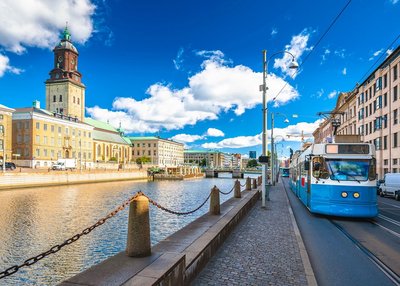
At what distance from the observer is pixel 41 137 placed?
77875 mm

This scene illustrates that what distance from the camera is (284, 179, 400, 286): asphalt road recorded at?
21.3ft

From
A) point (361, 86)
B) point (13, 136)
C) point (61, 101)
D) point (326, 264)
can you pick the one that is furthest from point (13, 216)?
point (61, 101)

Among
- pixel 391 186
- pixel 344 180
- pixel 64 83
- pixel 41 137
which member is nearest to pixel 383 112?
pixel 391 186

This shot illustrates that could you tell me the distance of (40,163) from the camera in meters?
77.3

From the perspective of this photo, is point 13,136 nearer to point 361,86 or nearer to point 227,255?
point 361,86

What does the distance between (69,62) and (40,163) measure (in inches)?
1888

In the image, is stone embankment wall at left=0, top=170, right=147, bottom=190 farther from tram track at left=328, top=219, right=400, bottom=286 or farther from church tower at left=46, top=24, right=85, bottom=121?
tram track at left=328, top=219, right=400, bottom=286

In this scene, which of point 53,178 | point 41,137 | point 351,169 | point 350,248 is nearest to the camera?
point 350,248

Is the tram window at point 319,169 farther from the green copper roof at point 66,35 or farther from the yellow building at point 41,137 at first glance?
the green copper roof at point 66,35

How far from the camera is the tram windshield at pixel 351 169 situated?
1295 cm

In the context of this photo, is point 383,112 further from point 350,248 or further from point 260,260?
point 260,260

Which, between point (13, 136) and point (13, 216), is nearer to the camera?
point (13, 216)

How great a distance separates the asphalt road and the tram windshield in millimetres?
1933

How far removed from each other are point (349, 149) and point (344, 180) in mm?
1452
